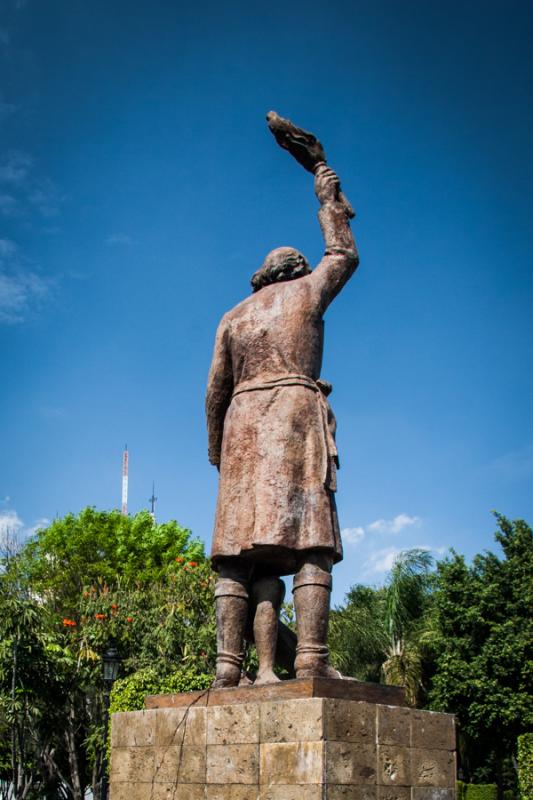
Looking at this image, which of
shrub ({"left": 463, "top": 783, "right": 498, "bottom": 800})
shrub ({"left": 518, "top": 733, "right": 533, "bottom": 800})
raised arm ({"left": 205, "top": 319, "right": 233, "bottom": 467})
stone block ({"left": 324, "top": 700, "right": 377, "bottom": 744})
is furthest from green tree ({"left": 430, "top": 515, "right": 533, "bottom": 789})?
stone block ({"left": 324, "top": 700, "right": 377, "bottom": 744})

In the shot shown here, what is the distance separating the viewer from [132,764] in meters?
5.99

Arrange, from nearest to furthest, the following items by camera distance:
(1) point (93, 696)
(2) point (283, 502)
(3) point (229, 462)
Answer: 1. (2) point (283, 502)
2. (3) point (229, 462)
3. (1) point (93, 696)

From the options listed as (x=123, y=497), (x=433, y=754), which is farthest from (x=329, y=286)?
(x=123, y=497)

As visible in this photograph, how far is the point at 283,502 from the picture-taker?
5.91m

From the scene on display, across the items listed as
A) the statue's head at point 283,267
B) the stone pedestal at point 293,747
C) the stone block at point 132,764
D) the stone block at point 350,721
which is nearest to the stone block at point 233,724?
the stone pedestal at point 293,747

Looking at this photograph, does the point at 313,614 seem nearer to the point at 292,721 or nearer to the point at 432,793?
the point at 292,721

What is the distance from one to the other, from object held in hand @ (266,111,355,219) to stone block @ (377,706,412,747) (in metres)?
3.96

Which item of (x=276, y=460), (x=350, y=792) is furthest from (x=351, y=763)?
(x=276, y=460)

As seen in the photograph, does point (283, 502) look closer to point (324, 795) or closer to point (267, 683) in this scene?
point (267, 683)

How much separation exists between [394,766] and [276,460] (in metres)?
2.08

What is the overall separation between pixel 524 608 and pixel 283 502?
23846mm

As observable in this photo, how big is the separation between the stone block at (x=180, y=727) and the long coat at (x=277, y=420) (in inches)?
41.1

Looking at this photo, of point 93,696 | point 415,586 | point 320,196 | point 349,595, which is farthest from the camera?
point 349,595

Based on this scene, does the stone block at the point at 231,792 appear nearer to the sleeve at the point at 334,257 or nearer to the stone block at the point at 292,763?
the stone block at the point at 292,763
